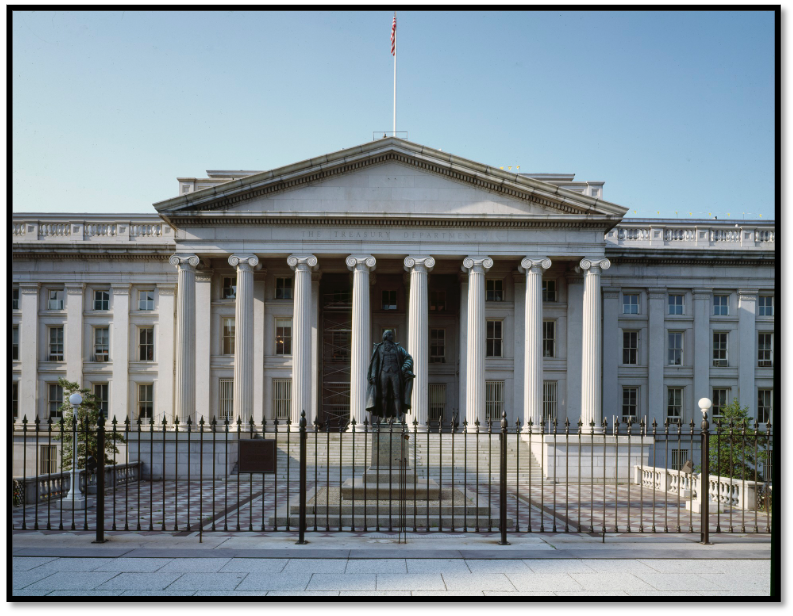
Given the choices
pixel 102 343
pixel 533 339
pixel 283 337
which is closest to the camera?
pixel 533 339

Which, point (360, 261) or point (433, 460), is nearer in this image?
point (433, 460)

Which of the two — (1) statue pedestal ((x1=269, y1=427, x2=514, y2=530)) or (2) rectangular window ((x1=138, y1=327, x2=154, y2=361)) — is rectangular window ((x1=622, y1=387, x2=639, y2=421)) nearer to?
(1) statue pedestal ((x1=269, y1=427, x2=514, y2=530))

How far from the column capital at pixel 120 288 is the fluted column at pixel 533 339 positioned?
23371mm

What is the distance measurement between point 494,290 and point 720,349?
14441mm

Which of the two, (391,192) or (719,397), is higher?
(391,192)

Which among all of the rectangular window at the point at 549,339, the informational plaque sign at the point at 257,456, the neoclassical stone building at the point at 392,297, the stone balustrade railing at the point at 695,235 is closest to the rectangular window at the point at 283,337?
the neoclassical stone building at the point at 392,297

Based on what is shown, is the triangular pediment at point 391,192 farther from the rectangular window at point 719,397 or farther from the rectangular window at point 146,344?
the rectangular window at point 719,397

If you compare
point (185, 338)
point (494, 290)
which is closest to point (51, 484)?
point (185, 338)

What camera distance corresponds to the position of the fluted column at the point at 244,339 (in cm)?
3550

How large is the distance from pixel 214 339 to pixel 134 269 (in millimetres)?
6846

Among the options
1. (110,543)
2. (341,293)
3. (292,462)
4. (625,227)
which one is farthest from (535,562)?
(625,227)

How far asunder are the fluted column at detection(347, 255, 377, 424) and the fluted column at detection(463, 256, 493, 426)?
5277 mm

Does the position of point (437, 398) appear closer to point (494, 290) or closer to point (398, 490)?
point (494, 290)

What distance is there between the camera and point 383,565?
1080 centimetres
